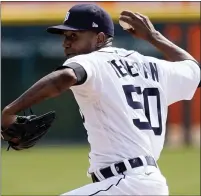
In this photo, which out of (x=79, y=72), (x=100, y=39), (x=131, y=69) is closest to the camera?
(x=79, y=72)

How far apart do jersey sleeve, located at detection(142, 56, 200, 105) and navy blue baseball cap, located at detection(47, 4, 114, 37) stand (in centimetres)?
29

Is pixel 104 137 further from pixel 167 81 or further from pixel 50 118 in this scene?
pixel 167 81

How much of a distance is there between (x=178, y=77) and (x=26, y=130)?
38.1 inches

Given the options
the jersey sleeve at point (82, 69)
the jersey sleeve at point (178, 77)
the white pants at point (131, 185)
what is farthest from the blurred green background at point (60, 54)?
the jersey sleeve at point (82, 69)

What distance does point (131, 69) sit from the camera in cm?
394

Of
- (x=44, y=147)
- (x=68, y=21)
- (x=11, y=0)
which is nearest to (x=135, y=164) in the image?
(x=68, y=21)

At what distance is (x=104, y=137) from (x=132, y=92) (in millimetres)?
271

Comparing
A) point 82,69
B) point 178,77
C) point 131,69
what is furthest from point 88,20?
point 178,77

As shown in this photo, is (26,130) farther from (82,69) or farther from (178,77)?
(178,77)

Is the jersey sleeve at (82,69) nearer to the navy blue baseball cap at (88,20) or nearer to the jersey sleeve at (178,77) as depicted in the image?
the navy blue baseball cap at (88,20)

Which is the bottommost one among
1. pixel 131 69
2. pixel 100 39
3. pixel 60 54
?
pixel 60 54

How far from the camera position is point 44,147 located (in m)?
13.7

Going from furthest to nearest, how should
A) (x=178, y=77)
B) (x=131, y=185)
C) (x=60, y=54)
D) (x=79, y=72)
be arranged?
1. (x=60, y=54)
2. (x=178, y=77)
3. (x=131, y=185)
4. (x=79, y=72)

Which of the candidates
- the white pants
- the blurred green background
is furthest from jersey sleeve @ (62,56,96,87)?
the blurred green background
